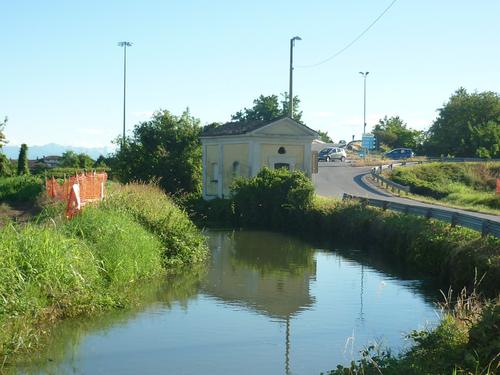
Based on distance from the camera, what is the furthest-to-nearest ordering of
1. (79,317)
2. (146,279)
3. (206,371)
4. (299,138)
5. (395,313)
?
(299,138) → (146,279) → (395,313) → (79,317) → (206,371)

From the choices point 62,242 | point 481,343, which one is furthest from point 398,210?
point 481,343

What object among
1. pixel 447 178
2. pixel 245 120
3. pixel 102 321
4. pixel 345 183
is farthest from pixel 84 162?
pixel 102 321

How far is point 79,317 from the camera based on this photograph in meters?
13.3

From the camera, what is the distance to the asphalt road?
39.9m

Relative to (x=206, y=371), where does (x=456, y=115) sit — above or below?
above

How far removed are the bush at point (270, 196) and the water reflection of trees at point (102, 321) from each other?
12399mm

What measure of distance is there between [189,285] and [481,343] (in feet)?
35.1

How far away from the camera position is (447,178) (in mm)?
53375

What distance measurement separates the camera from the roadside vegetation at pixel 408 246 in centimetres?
829

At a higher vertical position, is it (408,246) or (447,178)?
(447,178)

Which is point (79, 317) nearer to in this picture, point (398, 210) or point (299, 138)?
point (398, 210)

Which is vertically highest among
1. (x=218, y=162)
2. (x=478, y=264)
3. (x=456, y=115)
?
(x=456, y=115)

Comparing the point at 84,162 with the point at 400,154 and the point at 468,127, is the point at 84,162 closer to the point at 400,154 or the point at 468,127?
the point at 400,154

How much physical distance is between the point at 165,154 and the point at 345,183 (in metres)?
12.4
